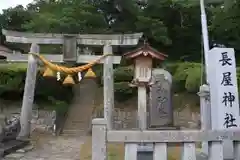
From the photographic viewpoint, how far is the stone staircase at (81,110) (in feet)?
57.9

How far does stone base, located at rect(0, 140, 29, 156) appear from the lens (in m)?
10.8

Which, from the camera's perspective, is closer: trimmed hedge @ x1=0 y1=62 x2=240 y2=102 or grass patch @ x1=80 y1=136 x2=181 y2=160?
grass patch @ x1=80 y1=136 x2=181 y2=160

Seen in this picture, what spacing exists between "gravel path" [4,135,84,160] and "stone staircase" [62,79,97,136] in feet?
6.03

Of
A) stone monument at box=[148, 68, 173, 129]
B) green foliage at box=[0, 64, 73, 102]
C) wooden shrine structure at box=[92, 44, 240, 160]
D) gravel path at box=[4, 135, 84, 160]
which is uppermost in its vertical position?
green foliage at box=[0, 64, 73, 102]

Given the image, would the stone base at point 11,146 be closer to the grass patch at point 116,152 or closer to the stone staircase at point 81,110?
the grass patch at point 116,152

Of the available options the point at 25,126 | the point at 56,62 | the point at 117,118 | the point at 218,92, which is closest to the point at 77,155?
the point at 25,126

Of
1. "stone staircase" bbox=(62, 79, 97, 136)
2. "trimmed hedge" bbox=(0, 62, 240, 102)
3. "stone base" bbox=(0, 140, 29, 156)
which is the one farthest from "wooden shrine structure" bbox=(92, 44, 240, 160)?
"trimmed hedge" bbox=(0, 62, 240, 102)

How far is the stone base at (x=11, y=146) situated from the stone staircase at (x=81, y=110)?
483 centimetres

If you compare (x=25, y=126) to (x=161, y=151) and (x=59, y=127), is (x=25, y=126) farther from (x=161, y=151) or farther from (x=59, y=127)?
(x=161, y=151)

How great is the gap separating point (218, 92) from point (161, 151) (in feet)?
10.9

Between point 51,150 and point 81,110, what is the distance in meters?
7.74

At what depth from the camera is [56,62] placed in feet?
45.8

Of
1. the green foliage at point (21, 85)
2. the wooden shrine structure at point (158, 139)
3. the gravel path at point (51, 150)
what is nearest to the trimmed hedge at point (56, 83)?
Result: the green foliage at point (21, 85)

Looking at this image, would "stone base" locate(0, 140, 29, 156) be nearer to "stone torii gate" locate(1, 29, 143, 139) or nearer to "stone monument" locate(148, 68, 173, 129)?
"stone torii gate" locate(1, 29, 143, 139)
